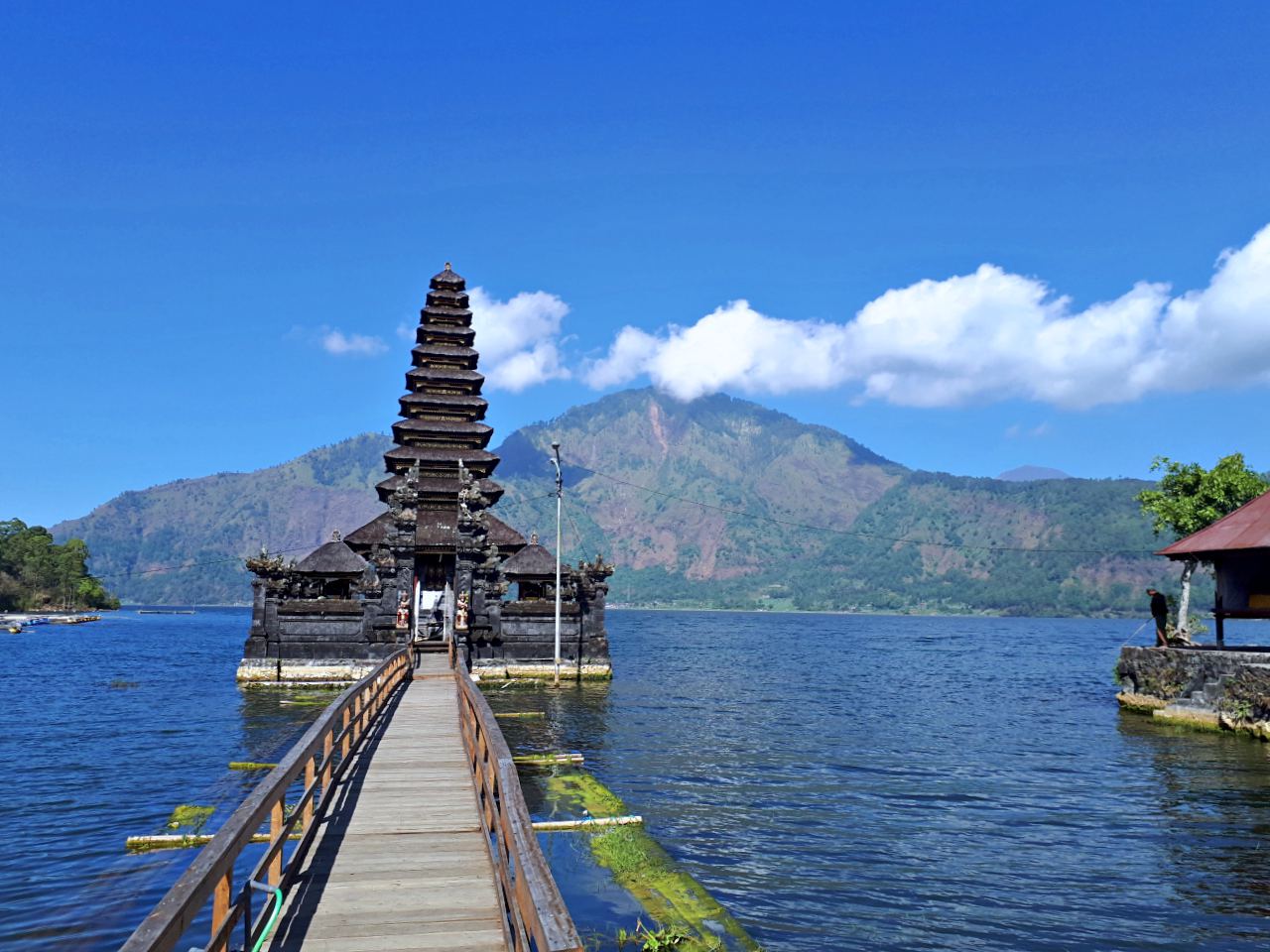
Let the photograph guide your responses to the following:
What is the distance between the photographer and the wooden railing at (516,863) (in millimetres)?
6410

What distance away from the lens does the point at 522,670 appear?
4612 cm

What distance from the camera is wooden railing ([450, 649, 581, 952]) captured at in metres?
6.41

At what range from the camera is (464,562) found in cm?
4525

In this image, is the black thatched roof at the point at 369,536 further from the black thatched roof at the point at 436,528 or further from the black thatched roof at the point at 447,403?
the black thatched roof at the point at 447,403

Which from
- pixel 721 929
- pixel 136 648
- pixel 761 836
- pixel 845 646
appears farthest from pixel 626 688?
pixel 845 646

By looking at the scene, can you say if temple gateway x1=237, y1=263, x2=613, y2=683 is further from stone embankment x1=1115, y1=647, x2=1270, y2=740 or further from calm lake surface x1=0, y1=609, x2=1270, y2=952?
stone embankment x1=1115, y1=647, x2=1270, y2=740

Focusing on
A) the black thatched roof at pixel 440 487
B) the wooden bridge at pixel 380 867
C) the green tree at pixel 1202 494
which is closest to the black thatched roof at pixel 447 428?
the black thatched roof at pixel 440 487

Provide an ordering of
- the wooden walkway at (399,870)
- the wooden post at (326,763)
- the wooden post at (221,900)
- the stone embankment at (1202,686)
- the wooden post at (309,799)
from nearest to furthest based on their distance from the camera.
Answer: the wooden post at (221,900) → the wooden walkway at (399,870) → the wooden post at (309,799) → the wooden post at (326,763) → the stone embankment at (1202,686)

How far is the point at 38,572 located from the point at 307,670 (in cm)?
13753

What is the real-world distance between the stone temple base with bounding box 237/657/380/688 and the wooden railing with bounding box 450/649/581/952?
3063 cm

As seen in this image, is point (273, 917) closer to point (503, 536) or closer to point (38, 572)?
point (503, 536)

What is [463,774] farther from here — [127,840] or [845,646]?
[845,646]

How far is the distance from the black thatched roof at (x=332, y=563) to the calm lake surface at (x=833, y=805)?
7.31 metres

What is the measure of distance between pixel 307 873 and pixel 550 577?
125 ft
